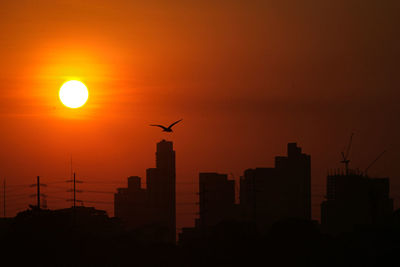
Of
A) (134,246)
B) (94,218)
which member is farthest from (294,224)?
(94,218)

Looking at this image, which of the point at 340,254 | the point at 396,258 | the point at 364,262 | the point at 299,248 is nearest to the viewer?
the point at 396,258

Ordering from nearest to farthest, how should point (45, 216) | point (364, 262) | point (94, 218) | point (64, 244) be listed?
point (364, 262)
point (64, 244)
point (45, 216)
point (94, 218)

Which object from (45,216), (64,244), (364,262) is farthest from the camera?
(45,216)

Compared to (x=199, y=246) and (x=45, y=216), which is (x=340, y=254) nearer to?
(x=199, y=246)

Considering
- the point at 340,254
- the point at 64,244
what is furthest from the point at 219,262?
the point at 64,244

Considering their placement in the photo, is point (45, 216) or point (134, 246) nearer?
point (134, 246)

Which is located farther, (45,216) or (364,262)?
(45,216)

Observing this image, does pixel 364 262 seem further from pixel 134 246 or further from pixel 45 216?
pixel 45 216

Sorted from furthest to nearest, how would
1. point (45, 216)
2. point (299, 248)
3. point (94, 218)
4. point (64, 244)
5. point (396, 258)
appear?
point (94, 218) → point (45, 216) → point (64, 244) → point (299, 248) → point (396, 258)
